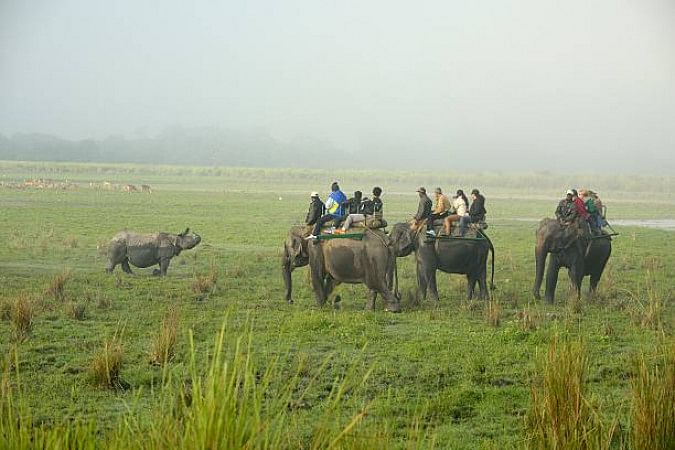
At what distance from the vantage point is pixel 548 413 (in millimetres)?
7043

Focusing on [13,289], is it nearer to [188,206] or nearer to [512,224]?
[512,224]

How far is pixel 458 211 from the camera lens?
742 inches

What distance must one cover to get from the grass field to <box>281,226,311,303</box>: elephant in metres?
0.55

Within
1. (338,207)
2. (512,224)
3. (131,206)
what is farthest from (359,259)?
(131,206)

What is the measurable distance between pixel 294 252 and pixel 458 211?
314 centimetres

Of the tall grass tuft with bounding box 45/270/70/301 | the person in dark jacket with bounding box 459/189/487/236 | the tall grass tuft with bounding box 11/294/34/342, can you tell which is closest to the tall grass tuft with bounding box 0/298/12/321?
the tall grass tuft with bounding box 11/294/34/342

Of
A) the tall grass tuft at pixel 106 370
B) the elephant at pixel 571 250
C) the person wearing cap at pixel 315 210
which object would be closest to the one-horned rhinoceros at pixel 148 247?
the person wearing cap at pixel 315 210

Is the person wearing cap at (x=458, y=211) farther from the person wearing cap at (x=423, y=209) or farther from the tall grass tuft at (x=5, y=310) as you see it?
the tall grass tuft at (x=5, y=310)

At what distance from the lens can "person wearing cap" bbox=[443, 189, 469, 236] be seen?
1864cm

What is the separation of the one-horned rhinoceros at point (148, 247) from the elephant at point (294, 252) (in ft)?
14.4

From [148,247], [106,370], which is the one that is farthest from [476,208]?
[106,370]

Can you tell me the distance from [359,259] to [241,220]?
30.7 m

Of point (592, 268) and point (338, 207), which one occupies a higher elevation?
point (338, 207)

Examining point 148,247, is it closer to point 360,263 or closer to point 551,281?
point 360,263
